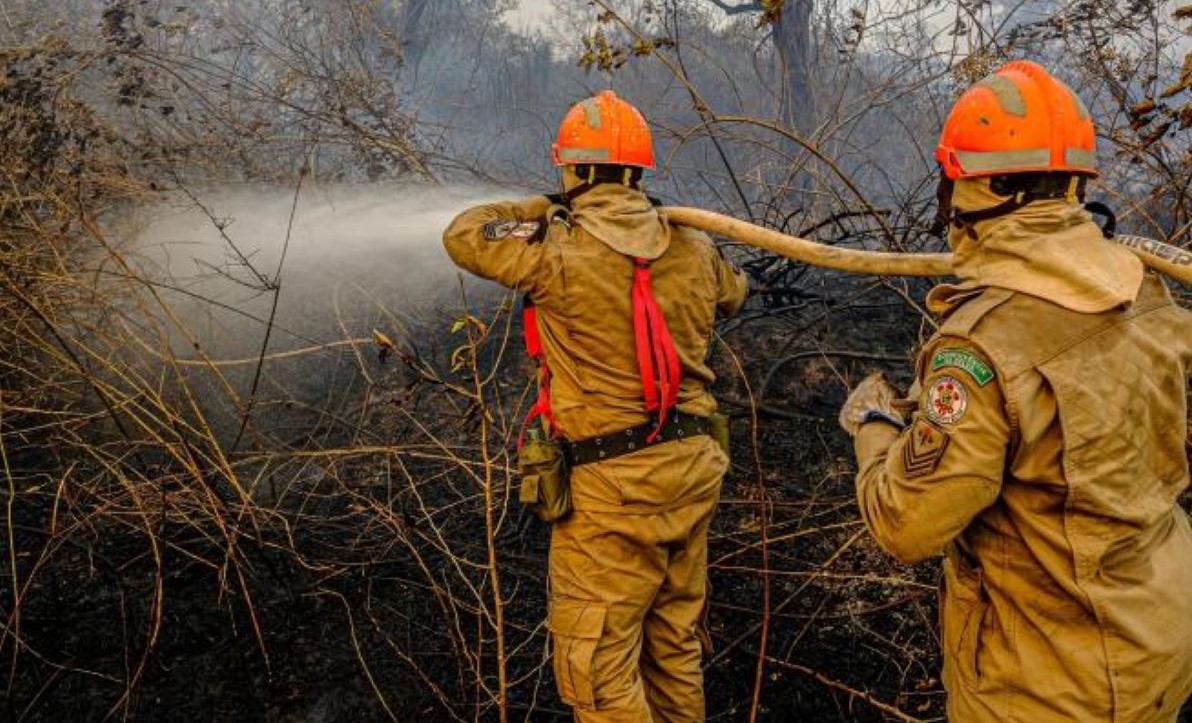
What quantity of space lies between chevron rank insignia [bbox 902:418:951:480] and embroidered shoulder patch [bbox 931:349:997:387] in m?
0.12

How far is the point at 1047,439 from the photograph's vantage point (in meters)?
1.52

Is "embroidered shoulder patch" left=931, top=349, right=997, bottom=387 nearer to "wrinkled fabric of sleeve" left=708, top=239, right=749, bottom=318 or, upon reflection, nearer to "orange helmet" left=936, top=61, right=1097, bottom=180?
"orange helmet" left=936, top=61, right=1097, bottom=180

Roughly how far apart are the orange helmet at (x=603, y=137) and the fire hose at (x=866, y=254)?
259 mm

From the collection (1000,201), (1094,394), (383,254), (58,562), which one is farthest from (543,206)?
(383,254)

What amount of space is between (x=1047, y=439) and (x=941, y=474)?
215mm

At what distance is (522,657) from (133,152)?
4845 millimetres

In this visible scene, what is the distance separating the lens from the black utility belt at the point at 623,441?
98.4 inches

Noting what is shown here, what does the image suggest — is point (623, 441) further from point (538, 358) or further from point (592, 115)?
point (592, 115)

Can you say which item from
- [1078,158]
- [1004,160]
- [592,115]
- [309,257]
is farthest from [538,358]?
[309,257]

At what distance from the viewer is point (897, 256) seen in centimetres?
221

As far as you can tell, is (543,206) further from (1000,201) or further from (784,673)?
(784,673)

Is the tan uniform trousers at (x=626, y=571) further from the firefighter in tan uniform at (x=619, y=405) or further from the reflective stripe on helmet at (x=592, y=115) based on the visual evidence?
the reflective stripe on helmet at (x=592, y=115)

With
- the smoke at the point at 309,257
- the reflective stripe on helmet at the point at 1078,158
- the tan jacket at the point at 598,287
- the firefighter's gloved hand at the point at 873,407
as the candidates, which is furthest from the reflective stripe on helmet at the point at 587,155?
the smoke at the point at 309,257

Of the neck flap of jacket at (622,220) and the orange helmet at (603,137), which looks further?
the orange helmet at (603,137)
